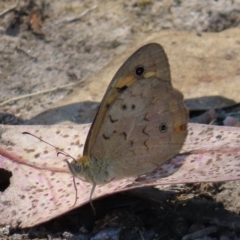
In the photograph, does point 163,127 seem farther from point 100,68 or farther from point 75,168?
point 100,68

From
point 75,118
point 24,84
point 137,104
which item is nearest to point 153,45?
point 137,104

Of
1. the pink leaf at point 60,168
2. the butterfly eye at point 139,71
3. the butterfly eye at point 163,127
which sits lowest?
the pink leaf at point 60,168

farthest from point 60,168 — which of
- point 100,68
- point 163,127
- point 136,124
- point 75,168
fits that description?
point 100,68

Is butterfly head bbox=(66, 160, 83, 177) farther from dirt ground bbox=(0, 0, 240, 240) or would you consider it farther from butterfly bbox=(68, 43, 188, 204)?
dirt ground bbox=(0, 0, 240, 240)

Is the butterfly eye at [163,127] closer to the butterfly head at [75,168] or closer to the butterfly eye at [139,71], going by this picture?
the butterfly eye at [139,71]

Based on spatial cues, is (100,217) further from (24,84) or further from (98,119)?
(24,84)

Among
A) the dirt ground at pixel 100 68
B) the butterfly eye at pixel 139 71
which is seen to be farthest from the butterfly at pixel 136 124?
the dirt ground at pixel 100 68

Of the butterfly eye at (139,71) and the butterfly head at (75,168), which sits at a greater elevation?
the butterfly eye at (139,71)
